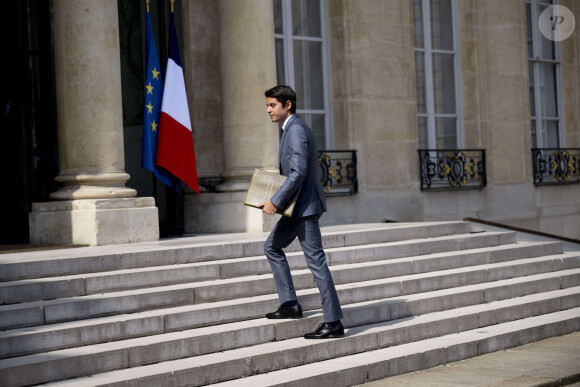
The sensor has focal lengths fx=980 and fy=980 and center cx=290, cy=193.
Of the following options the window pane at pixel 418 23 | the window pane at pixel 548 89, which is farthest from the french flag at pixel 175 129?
the window pane at pixel 548 89

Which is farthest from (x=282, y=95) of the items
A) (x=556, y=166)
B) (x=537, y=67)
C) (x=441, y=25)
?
(x=537, y=67)

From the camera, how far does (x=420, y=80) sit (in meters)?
16.2

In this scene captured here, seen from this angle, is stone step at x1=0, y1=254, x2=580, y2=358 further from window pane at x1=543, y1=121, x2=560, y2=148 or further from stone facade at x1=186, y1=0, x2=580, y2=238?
window pane at x1=543, y1=121, x2=560, y2=148

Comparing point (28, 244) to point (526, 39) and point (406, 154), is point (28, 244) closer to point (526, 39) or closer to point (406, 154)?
point (406, 154)

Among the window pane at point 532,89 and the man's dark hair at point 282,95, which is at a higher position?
the window pane at point 532,89

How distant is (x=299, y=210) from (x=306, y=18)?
7.81 m

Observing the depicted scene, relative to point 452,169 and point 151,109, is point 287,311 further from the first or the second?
point 452,169

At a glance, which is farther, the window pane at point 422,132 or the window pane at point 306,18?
the window pane at point 422,132

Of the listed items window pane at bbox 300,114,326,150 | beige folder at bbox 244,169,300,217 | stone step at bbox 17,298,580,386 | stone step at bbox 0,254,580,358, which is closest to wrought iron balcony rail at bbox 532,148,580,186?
window pane at bbox 300,114,326,150

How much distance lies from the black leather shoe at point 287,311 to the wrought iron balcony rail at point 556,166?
11.0 metres

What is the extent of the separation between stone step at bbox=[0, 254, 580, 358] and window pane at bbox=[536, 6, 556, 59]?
925 cm

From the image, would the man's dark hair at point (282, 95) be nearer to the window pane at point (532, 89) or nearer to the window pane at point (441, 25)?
the window pane at point (441, 25)

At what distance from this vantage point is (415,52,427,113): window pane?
1619 cm

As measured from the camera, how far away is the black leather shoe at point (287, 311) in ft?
25.5
